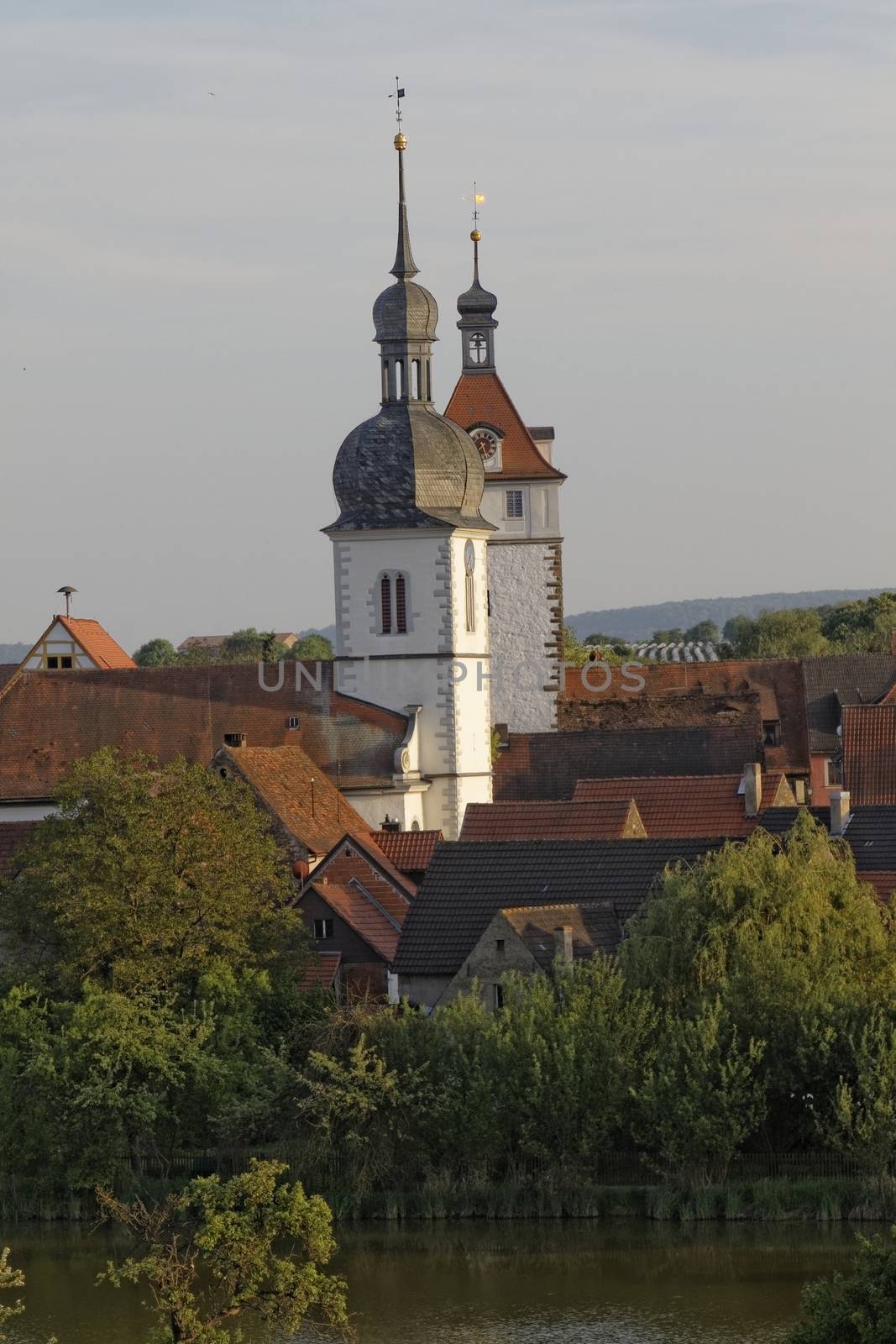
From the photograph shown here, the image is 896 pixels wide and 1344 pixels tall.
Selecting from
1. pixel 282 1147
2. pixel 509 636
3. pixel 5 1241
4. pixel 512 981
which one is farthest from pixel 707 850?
pixel 509 636

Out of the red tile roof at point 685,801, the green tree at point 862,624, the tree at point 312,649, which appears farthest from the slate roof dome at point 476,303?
the tree at point 312,649

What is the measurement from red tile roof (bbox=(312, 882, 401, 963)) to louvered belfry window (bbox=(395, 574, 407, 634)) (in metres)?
10.4

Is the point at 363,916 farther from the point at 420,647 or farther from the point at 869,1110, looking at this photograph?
the point at 869,1110

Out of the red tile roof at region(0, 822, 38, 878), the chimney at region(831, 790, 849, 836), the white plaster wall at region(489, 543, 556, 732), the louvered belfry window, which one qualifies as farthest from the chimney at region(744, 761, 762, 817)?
the white plaster wall at region(489, 543, 556, 732)

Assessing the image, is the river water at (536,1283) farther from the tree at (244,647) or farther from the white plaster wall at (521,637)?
the tree at (244,647)

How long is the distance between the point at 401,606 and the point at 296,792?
659cm

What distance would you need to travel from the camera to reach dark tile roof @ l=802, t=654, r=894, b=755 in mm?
83875

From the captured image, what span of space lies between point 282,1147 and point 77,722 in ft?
59.9

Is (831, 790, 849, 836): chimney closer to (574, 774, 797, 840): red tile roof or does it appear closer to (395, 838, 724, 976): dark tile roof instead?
(574, 774, 797, 840): red tile roof

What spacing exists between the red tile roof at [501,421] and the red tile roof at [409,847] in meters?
19.7

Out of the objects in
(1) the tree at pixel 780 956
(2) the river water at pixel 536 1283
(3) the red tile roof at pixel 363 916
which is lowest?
(2) the river water at pixel 536 1283

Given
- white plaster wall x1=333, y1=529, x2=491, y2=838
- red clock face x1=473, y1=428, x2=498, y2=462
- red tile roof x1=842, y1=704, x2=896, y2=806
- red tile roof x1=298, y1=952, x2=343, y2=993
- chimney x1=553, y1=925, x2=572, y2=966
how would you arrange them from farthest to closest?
red clock face x1=473, y1=428, x2=498, y2=462
white plaster wall x1=333, y1=529, x2=491, y2=838
red tile roof x1=842, y1=704, x2=896, y2=806
red tile roof x1=298, y1=952, x2=343, y2=993
chimney x1=553, y1=925, x2=572, y2=966

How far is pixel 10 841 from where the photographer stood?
167 ft

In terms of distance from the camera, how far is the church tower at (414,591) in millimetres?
56594
